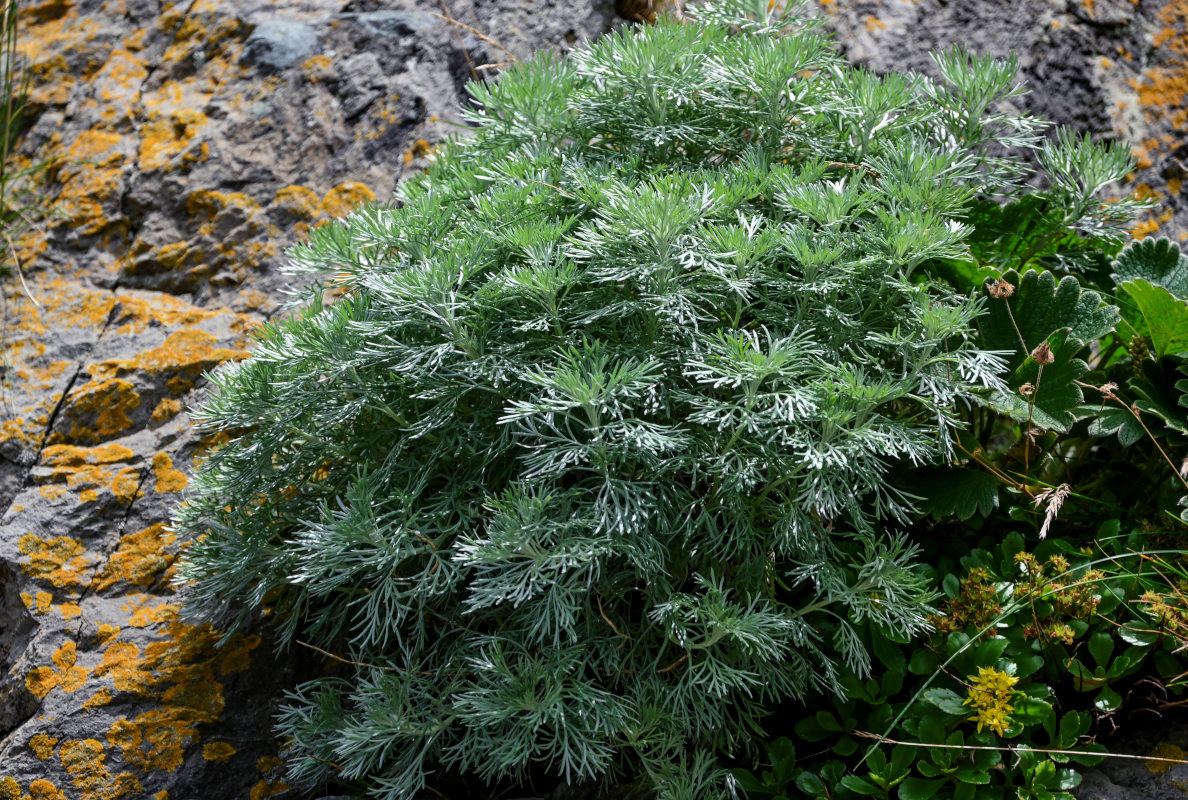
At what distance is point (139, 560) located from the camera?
2.47 meters

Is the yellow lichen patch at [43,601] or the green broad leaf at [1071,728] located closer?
the green broad leaf at [1071,728]

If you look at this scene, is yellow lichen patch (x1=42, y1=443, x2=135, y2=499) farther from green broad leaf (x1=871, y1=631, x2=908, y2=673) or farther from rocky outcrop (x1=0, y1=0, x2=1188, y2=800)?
green broad leaf (x1=871, y1=631, x2=908, y2=673)

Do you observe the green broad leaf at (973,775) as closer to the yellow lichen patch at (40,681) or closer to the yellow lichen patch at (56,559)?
the yellow lichen patch at (40,681)

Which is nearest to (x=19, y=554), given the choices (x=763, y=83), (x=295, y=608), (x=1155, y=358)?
(x=295, y=608)

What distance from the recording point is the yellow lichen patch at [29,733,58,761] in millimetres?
2088

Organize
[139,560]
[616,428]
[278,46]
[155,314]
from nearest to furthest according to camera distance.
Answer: [616,428]
[139,560]
[155,314]
[278,46]

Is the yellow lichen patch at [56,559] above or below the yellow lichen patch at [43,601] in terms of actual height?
above

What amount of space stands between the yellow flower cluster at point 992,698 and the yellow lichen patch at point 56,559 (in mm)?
2315

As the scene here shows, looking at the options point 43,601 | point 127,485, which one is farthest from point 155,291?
point 43,601

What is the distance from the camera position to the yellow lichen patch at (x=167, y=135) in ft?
11.1

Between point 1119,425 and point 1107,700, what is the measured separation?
0.67m

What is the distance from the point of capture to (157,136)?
136 inches

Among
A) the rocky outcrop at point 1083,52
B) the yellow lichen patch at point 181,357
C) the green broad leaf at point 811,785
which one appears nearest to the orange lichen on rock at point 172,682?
the yellow lichen patch at point 181,357

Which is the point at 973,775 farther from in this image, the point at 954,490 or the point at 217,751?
the point at 217,751
